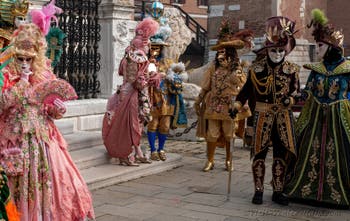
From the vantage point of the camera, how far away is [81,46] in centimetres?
890

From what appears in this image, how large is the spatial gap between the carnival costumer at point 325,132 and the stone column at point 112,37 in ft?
12.7

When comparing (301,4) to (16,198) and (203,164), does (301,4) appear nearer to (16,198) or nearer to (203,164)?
(203,164)

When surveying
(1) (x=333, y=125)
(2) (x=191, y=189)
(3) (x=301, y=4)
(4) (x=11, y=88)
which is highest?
(3) (x=301, y=4)

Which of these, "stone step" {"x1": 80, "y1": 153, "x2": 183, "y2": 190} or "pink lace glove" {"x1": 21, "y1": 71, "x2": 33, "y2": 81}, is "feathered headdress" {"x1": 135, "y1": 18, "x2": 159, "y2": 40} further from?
"pink lace glove" {"x1": 21, "y1": 71, "x2": 33, "y2": 81}

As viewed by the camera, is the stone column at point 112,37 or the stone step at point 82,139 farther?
the stone column at point 112,37

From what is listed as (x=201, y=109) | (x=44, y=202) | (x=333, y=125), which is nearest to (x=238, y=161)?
(x=201, y=109)

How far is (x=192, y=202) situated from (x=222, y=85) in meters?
2.15

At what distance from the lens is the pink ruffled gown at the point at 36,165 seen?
422 cm

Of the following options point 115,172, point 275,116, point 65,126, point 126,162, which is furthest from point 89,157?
point 275,116

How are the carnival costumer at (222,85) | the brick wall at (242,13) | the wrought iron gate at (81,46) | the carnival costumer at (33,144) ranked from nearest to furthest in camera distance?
the carnival costumer at (33,144), the carnival costumer at (222,85), the wrought iron gate at (81,46), the brick wall at (242,13)

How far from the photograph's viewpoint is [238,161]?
903 cm

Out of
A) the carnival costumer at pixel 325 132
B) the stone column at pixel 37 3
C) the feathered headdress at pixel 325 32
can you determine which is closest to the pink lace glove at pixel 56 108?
the carnival costumer at pixel 325 132

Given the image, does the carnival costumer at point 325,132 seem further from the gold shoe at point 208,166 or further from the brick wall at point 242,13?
the brick wall at point 242,13

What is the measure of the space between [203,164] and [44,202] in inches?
182
